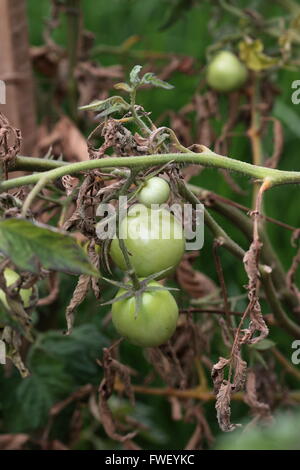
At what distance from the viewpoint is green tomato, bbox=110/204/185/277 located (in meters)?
0.63

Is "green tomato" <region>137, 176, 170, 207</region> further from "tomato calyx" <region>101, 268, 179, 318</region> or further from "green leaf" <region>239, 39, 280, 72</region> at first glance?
"green leaf" <region>239, 39, 280, 72</region>

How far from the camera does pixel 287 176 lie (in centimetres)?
60

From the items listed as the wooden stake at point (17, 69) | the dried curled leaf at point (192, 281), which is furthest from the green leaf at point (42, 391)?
the wooden stake at point (17, 69)

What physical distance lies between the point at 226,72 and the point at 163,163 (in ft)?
2.50

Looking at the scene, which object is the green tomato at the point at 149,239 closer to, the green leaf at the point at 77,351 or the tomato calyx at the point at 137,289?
the tomato calyx at the point at 137,289

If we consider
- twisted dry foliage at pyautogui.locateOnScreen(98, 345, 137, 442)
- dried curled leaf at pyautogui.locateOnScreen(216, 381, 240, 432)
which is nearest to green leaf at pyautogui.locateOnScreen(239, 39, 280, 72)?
twisted dry foliage at pyautogui.locateOnScreen(98, 345, 137, 442)

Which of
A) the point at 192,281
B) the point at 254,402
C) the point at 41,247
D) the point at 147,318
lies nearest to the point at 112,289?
the point at 192,281

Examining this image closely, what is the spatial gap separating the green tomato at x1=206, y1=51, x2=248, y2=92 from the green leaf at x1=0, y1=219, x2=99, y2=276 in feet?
2.90

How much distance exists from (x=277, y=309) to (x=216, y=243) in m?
0.15

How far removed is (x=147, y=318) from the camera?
637mm

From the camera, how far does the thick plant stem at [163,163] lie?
20.8 inches

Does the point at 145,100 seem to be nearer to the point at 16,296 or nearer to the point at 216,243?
the point at 216,243

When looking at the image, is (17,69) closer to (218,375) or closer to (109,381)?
(109,381)

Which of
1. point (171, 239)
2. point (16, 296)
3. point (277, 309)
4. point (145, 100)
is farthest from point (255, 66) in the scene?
point (16, 296)
